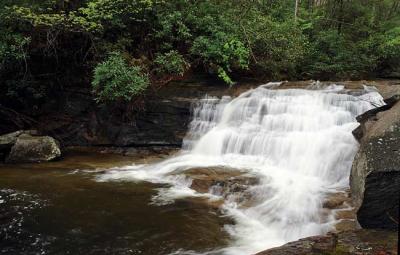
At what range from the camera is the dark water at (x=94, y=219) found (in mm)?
5922

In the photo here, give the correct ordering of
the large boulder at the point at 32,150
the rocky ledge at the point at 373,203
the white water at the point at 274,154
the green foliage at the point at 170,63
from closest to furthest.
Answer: the rocky ledge at the point at 373,203, the white water at the point at 274,154, the large boulder at the point at 32,150, the green foliage at the point at 170,63

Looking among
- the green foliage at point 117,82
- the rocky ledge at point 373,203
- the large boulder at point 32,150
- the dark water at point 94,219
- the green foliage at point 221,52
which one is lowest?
the dark water at point 94,219

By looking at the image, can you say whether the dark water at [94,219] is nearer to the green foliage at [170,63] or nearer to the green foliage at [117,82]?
the green foliage at [117,82]

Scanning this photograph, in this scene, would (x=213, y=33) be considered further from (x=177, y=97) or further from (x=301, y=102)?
(x=301, y=102)

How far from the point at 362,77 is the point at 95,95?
9375 millimetres

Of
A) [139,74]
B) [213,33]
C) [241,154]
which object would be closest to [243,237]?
[241,154]

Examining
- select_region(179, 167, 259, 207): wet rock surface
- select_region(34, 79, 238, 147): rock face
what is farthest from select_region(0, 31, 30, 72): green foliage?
select_region(179, 167, 259, 207): wet rock surface

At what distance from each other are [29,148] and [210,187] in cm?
523

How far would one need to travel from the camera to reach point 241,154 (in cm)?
1045

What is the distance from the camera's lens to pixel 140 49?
1348 cm

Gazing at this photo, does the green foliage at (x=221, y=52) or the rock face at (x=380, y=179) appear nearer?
the rock face at (x=380, y=179)

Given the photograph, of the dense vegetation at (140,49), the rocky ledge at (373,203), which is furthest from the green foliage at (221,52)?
the rocky ledge at (373,203)

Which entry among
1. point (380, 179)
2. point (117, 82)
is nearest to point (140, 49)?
point (117, 82)

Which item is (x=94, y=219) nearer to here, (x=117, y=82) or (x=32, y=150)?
(x=32, y=150)
